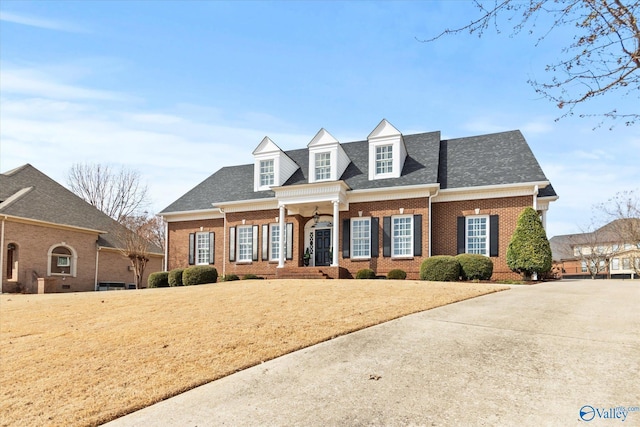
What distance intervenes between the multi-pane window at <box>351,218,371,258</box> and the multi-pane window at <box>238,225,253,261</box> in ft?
18.8

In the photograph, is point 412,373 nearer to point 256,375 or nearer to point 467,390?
point 467,390

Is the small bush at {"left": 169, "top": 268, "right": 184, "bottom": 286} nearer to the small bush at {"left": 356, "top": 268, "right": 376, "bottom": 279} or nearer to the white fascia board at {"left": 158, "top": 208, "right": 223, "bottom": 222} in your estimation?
the white fascia board at {"left": 158, "top": 208, "right": 223, "bottom": 222}

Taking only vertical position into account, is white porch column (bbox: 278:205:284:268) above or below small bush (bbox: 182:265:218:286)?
above

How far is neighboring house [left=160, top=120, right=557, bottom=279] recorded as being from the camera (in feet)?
68.0

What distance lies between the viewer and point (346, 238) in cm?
2255

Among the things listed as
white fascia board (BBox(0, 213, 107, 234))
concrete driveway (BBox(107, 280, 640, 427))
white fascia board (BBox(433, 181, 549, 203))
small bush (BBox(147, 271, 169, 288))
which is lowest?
small bush (BBox(147, 271, 169, 288))

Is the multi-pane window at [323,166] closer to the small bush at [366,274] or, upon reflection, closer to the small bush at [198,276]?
the small bush at [366,274]

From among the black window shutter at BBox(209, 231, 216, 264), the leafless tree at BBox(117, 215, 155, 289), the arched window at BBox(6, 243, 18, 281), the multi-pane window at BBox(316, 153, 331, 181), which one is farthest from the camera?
the leafless tree at BBox(117, 215, 155, 289)

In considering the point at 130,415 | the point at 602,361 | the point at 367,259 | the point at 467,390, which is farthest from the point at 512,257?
the point at 130,415

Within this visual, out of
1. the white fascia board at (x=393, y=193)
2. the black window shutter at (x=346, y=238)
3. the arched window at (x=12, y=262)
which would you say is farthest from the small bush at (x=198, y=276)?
the arched window at (x=12, y=262)

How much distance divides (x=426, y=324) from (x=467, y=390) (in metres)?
3.19

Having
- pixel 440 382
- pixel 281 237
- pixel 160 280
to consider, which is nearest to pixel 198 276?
pixel 160 280

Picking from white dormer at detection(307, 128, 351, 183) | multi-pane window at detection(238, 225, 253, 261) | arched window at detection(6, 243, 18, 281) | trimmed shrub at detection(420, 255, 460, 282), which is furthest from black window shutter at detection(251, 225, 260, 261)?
arched window at detection(6, 243, 18, 281)

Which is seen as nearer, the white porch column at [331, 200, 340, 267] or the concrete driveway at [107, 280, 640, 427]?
the concrete driveway at [107, 280, 640, 427]
